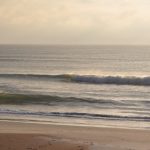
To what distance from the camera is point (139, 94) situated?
104 ft

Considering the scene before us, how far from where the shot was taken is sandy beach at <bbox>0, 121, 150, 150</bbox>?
41.6ft

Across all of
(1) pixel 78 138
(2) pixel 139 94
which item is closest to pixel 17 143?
(1) pixel 78 138

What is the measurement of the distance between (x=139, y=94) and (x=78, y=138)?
17.9 metres

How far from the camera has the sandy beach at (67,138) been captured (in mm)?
12688

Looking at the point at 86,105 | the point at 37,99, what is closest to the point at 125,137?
the point at 86,105

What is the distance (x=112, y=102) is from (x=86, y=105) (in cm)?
221

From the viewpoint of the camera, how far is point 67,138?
14.3 m

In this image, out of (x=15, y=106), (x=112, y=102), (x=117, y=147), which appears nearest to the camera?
(x=117, y=147)

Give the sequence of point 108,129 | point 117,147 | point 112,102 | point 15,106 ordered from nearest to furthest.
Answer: point 117,147, point 108,129, point 15,106, point 112,102

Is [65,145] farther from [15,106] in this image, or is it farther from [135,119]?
[15,106]

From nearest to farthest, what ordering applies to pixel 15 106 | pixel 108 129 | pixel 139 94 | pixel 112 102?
pixel 108 129 < pixel 15 106 < pixel 112 102 < pixel 139 94

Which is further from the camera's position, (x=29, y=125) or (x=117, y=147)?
(x=29, y=125)

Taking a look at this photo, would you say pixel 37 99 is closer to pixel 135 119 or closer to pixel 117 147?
pixel 135 119

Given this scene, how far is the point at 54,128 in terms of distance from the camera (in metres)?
16.6
